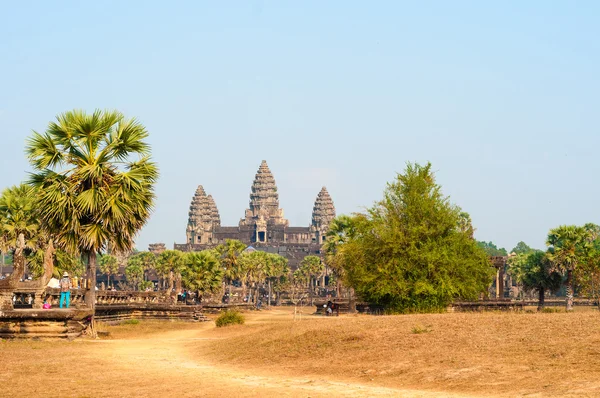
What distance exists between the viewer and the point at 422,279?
41.3 meters

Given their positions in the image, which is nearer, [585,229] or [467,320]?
[467,320]

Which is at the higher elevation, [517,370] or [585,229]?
[585,229]

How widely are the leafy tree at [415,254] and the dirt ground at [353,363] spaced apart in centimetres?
1561

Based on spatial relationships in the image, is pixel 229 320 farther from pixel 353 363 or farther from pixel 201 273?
pixel 201 273

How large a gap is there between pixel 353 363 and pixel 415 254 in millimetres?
21810

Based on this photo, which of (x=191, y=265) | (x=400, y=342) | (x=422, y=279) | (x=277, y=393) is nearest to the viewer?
(x=277, y=393)

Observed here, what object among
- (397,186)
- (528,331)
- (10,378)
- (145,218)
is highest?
(397,186)

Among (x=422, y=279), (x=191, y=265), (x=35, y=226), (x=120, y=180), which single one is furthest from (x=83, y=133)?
(x=191, y=265)

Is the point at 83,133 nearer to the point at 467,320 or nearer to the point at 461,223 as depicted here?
the point at 467,320

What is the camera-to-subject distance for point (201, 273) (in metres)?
88.0

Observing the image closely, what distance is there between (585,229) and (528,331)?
66.4m

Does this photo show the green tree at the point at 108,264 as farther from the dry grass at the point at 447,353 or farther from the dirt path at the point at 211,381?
the dry grass at the point at 447,353

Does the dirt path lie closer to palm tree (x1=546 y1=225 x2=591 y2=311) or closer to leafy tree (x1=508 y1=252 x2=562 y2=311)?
palm tree (x1=546 y1=225 x2=591 y2=311)

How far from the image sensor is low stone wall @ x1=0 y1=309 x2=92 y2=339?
28359 millimetres
